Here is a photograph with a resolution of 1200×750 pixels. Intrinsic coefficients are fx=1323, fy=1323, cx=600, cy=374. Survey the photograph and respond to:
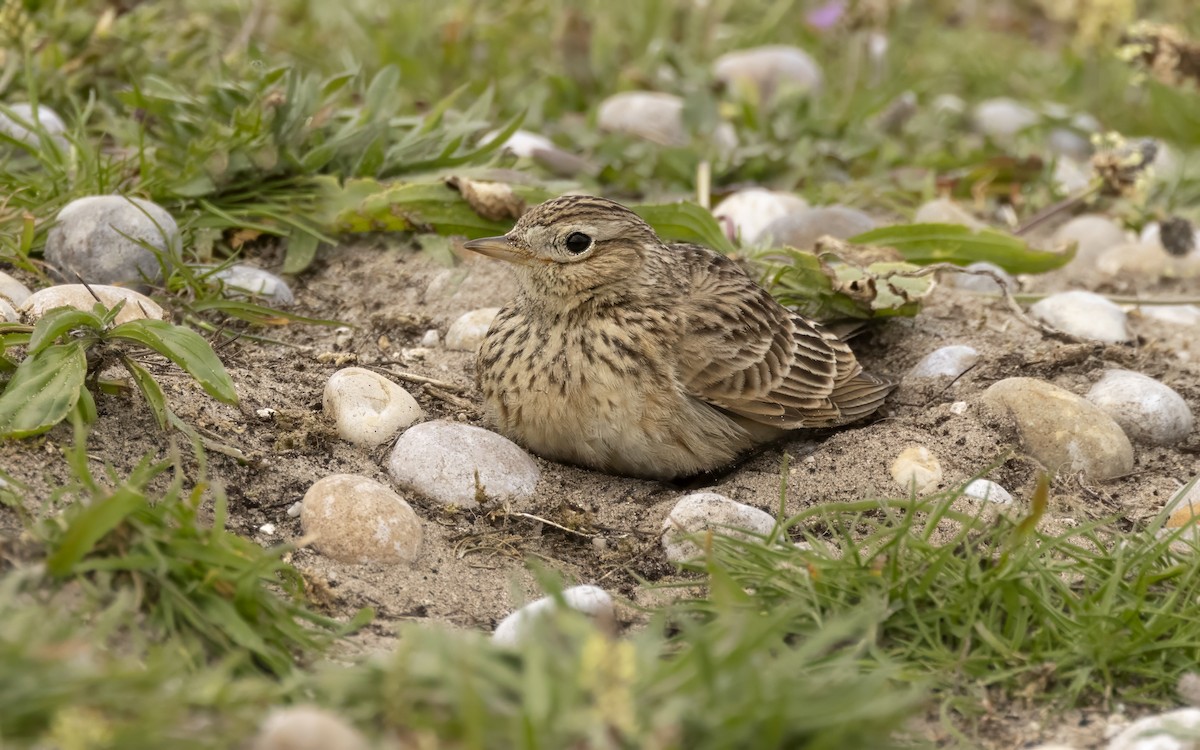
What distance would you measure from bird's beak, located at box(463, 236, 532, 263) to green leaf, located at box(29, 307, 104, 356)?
1240 millimetres

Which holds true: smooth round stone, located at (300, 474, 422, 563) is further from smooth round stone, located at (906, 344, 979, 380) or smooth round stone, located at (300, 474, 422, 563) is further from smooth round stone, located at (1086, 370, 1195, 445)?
smooth round stone, located at (1086, 370, 1195, 445)

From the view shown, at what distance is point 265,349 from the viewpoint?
15.7ft

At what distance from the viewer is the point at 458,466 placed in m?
4.08

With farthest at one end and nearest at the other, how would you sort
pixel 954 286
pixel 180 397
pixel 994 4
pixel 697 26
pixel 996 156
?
pixel 994 4 → pixel 697 26 → pixel 996 156 → pixel 954 286 → pixel 180 397

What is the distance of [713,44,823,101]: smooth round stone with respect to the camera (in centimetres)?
805

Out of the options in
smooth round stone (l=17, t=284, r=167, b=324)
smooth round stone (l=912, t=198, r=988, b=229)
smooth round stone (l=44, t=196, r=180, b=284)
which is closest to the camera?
smooth round stone (l=17, t=284, r=167, b=324)

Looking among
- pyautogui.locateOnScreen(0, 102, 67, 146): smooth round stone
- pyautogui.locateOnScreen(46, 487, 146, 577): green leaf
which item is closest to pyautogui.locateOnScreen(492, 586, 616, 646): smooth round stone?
pyautogui.locateOnScreen(46, 487, 146, 577): green leaf

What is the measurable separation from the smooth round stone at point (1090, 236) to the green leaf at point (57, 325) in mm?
4718

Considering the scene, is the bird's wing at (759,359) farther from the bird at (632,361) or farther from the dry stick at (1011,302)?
the dry stick at (1011,302)

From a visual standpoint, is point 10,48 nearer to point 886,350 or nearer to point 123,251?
point 123,251

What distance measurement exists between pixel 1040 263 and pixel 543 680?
4.09 m

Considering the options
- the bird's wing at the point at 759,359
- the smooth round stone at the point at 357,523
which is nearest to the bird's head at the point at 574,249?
the bird's wing at the point at 759,359

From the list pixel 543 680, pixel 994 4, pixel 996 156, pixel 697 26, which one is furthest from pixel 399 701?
pixel 994 4

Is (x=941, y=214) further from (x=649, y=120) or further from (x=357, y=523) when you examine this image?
(x=357, y=523)
